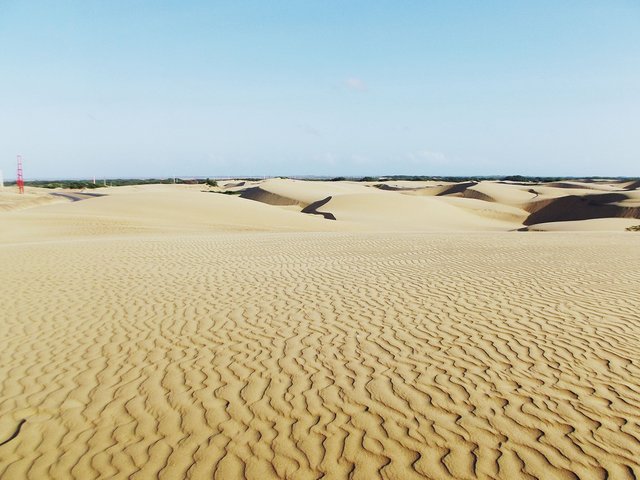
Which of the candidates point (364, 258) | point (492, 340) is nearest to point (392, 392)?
point (492, 340)

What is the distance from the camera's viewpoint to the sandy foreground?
165 inches

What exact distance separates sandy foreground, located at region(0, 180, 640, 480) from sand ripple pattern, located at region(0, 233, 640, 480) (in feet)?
0.09

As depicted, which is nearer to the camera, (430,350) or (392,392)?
(392,392)

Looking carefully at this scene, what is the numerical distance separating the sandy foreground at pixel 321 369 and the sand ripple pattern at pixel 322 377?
3 cm

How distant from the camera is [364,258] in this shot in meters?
16.0

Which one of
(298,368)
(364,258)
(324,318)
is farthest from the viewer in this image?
(364,258)

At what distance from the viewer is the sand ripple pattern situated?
4.17 meters

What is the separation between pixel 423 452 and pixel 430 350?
2589mm

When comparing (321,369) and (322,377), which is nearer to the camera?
(322,377)

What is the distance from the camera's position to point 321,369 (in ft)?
20.0

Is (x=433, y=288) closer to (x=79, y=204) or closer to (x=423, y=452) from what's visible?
(x=423, y=452)

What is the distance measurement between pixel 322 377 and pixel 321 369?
0.83 ft

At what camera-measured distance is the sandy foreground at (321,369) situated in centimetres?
420

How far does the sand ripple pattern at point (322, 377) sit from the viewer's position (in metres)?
4.17
